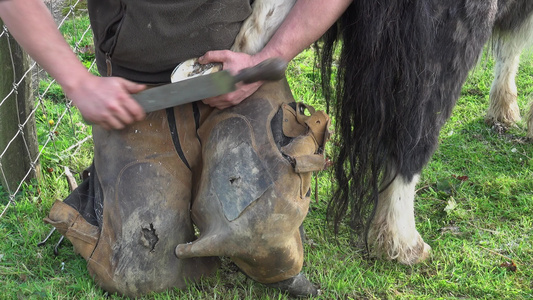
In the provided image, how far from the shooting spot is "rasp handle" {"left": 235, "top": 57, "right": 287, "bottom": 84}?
1.72 meters

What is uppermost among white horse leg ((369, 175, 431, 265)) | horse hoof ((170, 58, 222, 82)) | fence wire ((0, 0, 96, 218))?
horse hoof ((170, 58, 222, 82))

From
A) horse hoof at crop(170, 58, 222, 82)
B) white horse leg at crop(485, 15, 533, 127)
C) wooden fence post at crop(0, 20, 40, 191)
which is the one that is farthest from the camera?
white horse leg at crop(485, 15, 533, 127)

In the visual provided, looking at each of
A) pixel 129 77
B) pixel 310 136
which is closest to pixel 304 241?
pixel 310 136

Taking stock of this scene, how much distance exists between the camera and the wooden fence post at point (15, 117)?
247 centimetres

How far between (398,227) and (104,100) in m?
1.22

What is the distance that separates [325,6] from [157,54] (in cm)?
59

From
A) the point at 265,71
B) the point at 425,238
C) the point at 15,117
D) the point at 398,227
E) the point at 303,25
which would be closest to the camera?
the point at 265,71

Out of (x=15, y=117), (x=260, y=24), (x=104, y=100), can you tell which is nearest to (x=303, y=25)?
(x=260, y=24)

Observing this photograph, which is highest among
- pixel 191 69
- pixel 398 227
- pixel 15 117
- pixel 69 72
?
pixel 69 72

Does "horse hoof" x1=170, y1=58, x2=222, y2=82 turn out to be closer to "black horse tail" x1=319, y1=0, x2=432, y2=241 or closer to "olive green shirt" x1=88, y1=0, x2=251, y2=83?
"olive green shirt" x1=88, y1=0, x2=251, y2=83

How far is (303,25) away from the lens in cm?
189

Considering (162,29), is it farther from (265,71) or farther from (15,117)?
(15,117)

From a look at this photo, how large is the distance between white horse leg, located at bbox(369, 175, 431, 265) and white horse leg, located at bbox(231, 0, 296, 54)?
2.39ft

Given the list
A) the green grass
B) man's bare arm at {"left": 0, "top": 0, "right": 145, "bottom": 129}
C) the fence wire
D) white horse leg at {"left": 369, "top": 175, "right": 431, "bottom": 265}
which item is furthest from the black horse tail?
the fence wire
